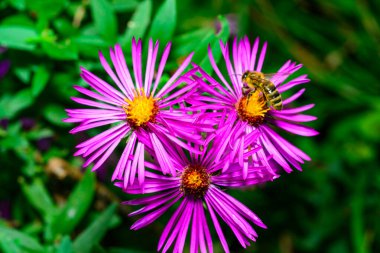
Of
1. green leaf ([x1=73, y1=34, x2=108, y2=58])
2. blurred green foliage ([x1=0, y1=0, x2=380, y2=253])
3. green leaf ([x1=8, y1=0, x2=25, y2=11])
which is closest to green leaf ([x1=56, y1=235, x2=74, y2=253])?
blurred green foliage ([x1=0, y1=0, x2=380, y2=253])

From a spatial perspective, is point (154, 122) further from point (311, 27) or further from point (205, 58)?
point (311, 27)

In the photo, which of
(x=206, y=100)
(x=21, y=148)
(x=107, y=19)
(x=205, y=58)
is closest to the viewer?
(x=206, y=100)

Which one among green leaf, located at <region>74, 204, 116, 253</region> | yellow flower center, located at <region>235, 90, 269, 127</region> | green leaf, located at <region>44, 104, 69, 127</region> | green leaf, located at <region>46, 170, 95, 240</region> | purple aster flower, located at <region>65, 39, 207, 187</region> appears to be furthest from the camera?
green leaf, located at <region>44, 104, 69, 127</region>

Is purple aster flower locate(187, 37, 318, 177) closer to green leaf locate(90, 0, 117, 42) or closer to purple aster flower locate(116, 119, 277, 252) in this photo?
purple aster flower locate(116, 119, 277, 252)

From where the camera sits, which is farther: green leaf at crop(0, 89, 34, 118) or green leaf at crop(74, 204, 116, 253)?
green leaf at crop(0, 89, 34, 118)

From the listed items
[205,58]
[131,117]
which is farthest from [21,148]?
[205,58]

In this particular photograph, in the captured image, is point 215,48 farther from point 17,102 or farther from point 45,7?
point 17,102
